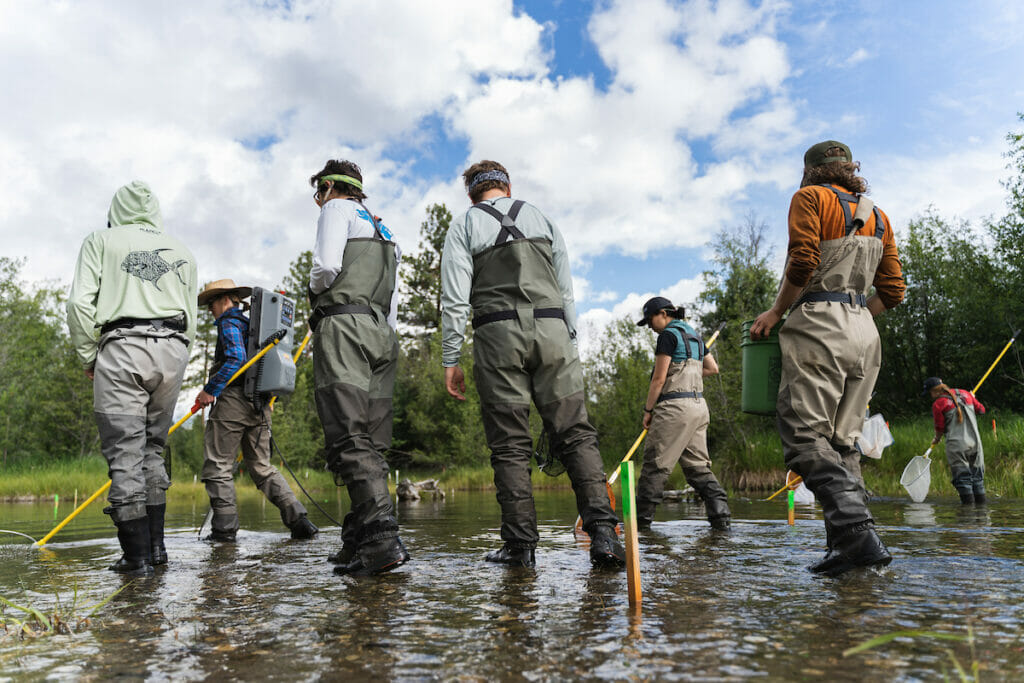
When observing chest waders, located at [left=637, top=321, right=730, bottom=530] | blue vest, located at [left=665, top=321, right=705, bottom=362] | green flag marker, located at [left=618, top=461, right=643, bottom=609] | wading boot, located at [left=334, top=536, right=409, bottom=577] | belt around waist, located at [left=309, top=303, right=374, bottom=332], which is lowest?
wading boot, located at [left=334, top=536, right=409, bottom=577]

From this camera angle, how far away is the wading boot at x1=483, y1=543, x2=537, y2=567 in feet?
13.4

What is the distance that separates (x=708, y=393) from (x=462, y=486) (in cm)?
875

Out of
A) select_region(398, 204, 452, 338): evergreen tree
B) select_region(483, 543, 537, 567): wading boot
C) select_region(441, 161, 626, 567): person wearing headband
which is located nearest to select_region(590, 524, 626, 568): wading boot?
select_region(441, 161, 626, 567): person wearing headband

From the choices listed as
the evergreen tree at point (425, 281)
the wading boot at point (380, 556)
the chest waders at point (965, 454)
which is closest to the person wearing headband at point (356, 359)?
the wading boot at point (380, 556)

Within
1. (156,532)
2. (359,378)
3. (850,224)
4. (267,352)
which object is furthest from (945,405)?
(156,532)

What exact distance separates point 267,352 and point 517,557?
3.26 meters

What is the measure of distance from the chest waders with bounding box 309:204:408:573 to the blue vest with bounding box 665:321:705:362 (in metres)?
3.10

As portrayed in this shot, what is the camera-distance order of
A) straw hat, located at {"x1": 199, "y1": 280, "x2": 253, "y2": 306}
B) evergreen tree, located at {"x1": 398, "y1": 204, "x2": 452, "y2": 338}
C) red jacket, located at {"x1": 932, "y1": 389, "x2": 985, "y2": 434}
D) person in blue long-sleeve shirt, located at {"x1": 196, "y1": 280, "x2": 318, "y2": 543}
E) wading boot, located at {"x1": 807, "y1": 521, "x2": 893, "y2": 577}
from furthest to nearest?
evergreen tree, located at {"x1": 398, "y1": 204, "x2": 452, "y2": 338}
red jacket, located at {"x1": 932, "y1": 389, "x2": 985, "y2": 434}
straw hat, located at {"x1": 199, "y1": 280, "x2": 253, "y2": 306}
person in blue long-sleeve shirt, located at {"x1": 196, "y1": 280, "x2": 318, "y2": 543}
wading boot, located at {"x1": 807, "y1": 521, "x2": 893, "y2": 577}

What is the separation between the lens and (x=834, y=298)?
151 inches

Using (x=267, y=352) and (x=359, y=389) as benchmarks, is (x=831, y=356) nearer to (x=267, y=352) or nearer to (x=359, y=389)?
(x=359, y=389)

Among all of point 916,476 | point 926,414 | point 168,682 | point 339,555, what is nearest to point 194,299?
point 339,555

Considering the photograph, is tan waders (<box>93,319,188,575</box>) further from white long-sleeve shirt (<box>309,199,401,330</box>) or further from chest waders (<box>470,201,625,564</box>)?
chest waders (<box>470,201,625,564</box>)

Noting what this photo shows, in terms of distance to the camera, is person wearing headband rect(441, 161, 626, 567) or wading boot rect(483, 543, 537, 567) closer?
wading boot rect(483, 543, 537, 567)

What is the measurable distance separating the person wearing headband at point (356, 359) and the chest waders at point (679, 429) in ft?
9.82
